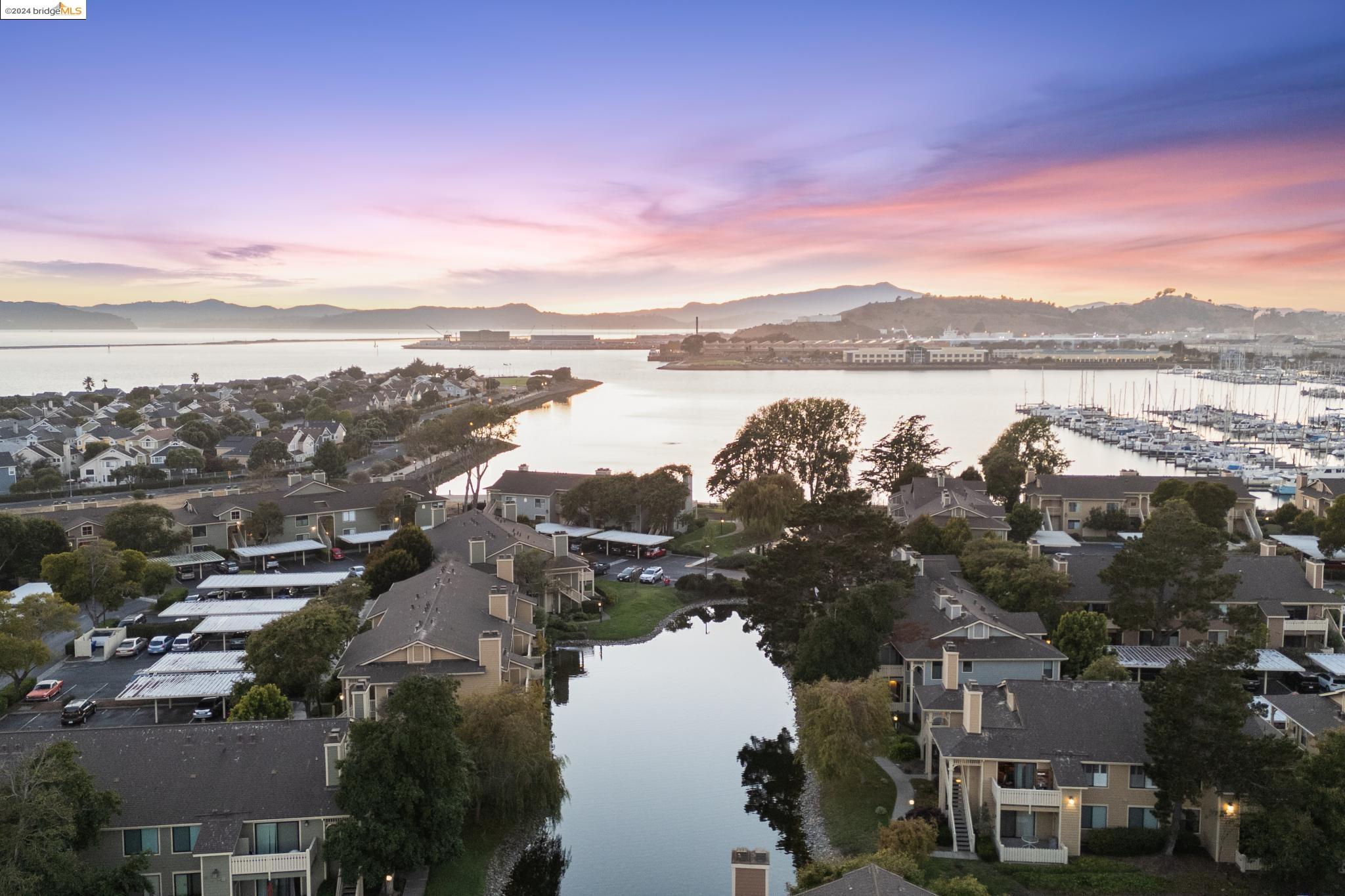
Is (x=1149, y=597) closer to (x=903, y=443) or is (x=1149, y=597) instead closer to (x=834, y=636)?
(x=834, y=636)

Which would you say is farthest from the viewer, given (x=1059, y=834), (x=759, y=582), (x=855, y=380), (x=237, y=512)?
(x=855, y=380)

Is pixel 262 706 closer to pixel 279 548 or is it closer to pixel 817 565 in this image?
pixel 817 565

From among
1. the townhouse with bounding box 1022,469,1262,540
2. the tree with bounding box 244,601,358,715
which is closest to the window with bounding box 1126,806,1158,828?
the tree with bounding box 244,601,358,715

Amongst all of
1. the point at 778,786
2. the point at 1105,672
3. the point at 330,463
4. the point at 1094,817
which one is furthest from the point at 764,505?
the point at 330,463

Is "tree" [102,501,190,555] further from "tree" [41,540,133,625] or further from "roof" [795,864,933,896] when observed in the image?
"roof" [795,864,933,896]

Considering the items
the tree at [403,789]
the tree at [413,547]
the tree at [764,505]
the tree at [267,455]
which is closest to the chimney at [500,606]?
the tree at [413,547]

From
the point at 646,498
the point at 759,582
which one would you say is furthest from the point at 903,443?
the point at 759,582
